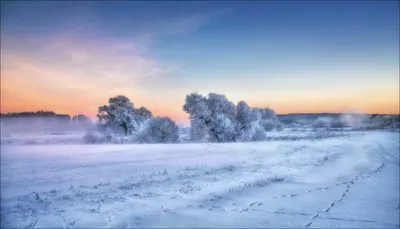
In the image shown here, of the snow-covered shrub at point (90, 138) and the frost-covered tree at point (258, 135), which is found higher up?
the snow-covered shrub at point (90, 138)

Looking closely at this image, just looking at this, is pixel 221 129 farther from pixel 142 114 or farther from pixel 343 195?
pixel 343 195

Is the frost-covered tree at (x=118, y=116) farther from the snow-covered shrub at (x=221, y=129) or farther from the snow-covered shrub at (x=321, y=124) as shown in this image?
the snow-covered shrub at (x=321, y=124)

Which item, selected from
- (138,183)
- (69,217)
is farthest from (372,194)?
(69,217)

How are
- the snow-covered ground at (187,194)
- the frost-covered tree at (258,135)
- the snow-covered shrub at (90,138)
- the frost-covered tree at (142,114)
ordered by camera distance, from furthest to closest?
the frost-covered tree at (142,114) → the frost-covered tree at (258,135) → the snow-covered shrub at (90,138) → the snow-covered ground at (187,194)

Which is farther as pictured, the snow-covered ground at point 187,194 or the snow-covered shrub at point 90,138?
the snow-covered shrub at point 90,138

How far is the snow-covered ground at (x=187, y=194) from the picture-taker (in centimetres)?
802

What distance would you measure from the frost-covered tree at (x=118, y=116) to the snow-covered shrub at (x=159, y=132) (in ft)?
11.2

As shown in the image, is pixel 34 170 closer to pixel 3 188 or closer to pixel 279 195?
pixel 3 188

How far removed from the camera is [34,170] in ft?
46.0

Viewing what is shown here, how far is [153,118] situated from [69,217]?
122ft

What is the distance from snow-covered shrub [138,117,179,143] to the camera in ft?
Answer: 141

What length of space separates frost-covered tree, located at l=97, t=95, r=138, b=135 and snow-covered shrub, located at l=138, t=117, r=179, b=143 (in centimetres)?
340

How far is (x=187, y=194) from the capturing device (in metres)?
10.9

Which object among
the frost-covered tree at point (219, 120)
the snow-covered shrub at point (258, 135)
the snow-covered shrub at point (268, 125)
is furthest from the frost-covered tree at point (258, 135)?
the snow-covered shrub at point (268, 125)
